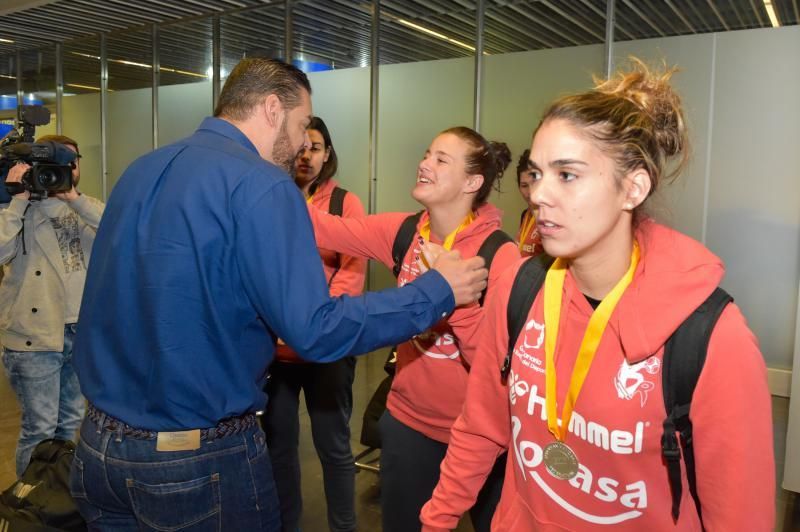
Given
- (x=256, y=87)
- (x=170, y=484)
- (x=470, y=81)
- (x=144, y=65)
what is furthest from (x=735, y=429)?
(x=144, y=65)

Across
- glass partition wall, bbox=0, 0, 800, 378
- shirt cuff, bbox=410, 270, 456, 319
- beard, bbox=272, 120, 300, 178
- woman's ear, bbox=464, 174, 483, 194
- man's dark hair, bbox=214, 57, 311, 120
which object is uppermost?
glass partition wall, bbox=0, 0, 800, 378

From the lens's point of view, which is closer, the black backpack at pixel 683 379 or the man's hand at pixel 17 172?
the black backpack at pixel 683 379

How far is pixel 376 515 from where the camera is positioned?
3.36 m

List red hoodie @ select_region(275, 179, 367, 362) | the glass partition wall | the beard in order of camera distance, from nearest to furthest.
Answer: the beard → red hoodie @ select_region(275, 179, 367, 362) → the glass partition wall

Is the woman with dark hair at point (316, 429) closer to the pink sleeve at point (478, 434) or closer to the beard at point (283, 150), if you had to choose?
the beard at point (283, 150)

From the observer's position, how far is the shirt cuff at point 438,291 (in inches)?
68.5

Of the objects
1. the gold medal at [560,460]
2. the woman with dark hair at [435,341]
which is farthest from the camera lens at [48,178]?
the gold medal at [560,460]

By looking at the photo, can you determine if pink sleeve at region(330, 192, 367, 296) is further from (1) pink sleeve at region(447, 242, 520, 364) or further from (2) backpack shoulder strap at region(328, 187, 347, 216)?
(1) pink sleeve at region(447, 242, 520, 364)

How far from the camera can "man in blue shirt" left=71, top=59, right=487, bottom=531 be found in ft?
5.07

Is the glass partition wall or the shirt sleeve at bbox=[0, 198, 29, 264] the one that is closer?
the shirt sleeve at bbox=[0, 198, 29, 264]

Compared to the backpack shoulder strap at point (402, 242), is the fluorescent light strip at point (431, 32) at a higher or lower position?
higher

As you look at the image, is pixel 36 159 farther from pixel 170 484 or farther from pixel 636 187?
pixel 636 187

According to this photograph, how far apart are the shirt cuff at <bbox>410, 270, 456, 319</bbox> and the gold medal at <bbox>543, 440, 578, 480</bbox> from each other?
0.50 m

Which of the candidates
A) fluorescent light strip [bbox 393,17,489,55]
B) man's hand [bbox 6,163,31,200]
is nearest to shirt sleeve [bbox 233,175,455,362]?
man's hand [bbox 6,163,31,200]
